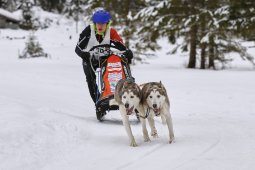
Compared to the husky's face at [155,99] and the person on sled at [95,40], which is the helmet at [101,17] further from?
the husky's face at [155,99]

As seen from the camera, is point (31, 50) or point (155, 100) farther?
point (31, 50)

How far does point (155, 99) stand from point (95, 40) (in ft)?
7.38

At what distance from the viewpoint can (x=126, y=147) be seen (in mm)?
5855

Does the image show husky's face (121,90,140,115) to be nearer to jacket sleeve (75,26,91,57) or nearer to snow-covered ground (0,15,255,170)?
snow-covered ground (0,15,255,170)

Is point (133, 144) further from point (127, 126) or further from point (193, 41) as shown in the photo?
point (193, 41)

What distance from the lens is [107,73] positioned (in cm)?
733

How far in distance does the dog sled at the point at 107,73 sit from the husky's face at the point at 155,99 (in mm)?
1130

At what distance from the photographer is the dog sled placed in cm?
728

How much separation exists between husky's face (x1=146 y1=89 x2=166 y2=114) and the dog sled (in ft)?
3.71

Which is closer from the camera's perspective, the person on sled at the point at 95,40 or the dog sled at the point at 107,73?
the dog sled at the point at 107,73

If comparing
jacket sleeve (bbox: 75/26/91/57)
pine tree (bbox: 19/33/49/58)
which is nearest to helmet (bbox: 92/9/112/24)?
jacket sleeve (bbox: 75/26/91/57)

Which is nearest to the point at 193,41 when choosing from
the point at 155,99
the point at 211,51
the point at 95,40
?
the point at 211,51

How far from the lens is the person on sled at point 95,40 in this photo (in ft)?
24.5

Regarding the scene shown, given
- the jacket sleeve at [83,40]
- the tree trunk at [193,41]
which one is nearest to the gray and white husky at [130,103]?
the jacket sleeve at [83,40]
